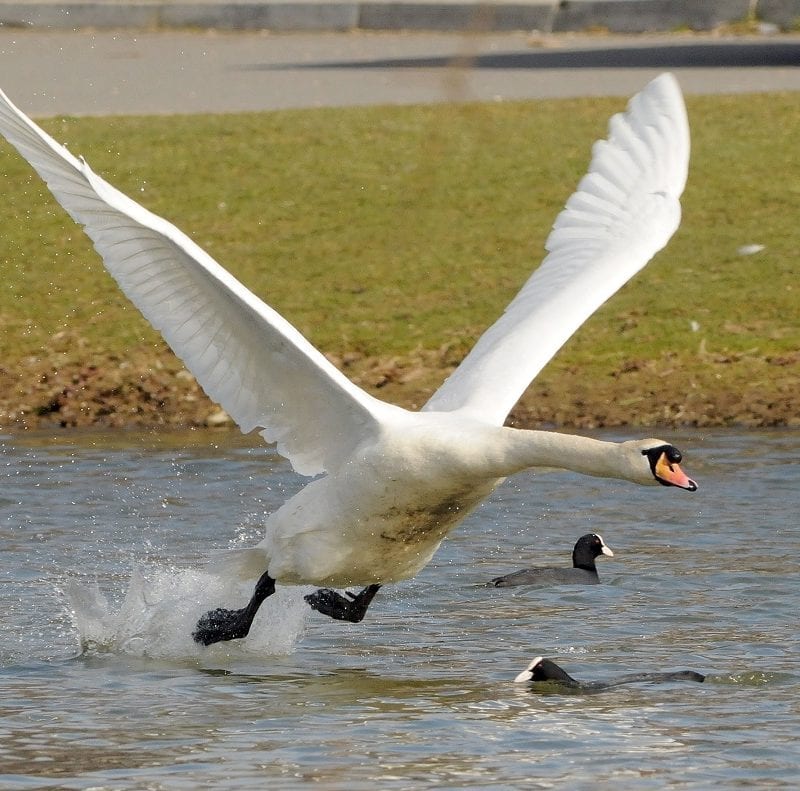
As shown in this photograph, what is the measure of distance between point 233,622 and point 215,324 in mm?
1358

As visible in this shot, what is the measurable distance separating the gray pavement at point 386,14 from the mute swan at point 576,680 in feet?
53.6

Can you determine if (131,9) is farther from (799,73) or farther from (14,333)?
(14,333)

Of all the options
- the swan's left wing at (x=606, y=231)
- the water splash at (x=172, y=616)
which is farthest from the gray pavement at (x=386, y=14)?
the water splash at (x=172, y=616)

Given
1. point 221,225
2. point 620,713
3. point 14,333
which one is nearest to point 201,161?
point 221,225

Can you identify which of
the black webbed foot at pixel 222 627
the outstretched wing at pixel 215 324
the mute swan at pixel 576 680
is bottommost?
the mute swan at pixel 576 680

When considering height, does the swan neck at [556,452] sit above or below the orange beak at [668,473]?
above

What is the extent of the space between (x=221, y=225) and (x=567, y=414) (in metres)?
3.71

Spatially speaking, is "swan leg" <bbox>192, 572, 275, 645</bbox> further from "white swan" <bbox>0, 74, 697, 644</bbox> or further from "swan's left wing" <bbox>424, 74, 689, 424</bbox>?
"swan's left wing" <bbox>424, 74, 689, 424</bbox>

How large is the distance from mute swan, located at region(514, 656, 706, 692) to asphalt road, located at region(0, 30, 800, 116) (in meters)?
Answer: 9.24

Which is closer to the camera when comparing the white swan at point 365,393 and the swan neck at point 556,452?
the swan neck at point 556,452

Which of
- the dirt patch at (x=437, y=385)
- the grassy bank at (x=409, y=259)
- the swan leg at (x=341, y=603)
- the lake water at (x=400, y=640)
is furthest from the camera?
the grassy bank at (x=409, y=259)

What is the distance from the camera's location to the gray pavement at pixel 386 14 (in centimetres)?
2247

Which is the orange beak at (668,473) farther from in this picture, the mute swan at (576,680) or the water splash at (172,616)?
the water splash at (172,616)

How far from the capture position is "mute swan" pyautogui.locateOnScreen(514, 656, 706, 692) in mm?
6625
